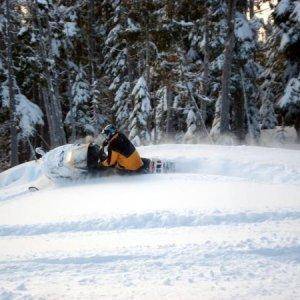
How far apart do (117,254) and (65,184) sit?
4.92 meters

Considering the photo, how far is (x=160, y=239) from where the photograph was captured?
5035 mm

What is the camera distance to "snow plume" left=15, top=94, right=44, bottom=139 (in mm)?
21317

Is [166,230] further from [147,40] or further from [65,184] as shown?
[147,40]

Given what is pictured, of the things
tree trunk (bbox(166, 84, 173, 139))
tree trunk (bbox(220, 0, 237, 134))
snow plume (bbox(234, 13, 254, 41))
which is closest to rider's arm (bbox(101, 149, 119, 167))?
tree trunk (bbox(220, 0, 237, 134))

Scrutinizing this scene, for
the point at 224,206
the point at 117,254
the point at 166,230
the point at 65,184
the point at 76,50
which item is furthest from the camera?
the point at 76,50

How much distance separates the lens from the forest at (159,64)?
1995 centimetres

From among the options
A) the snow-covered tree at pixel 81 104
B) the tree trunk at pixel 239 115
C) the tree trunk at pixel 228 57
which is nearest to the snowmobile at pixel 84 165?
the tree trunk at pixel 228 57

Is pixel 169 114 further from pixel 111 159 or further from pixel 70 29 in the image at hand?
pixel 111 159

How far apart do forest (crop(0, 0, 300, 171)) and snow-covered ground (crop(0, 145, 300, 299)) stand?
30.6 feet

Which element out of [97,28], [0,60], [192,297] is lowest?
[192,297]

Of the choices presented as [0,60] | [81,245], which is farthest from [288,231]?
[0,60]

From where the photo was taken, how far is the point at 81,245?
506 cm

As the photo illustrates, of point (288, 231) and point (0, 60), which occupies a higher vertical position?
point (0, 60)

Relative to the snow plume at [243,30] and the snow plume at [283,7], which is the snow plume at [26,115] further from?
the snow plume at [283,7]
